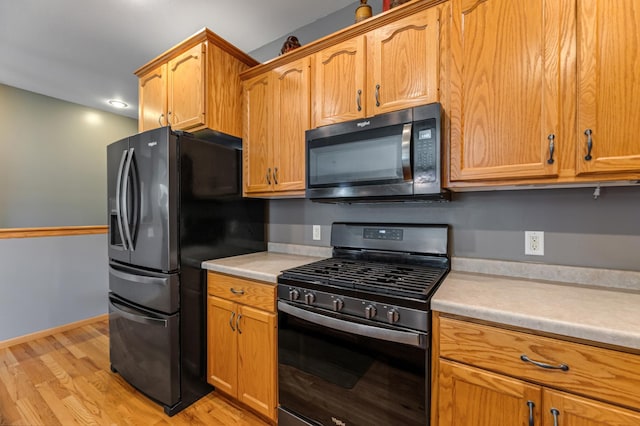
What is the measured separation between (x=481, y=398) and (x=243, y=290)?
122 centimetres

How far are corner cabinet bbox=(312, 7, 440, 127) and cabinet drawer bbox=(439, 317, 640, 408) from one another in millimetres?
1060

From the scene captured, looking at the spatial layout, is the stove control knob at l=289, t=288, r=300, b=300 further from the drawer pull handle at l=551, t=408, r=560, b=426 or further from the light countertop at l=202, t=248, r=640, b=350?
the drawer pull handle at l=551, t=408, r=560, b=426

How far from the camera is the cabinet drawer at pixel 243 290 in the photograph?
1.52m

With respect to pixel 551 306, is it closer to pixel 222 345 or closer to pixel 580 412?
pixel 580 412

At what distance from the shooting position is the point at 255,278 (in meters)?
1.57

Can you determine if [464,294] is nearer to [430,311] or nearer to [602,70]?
[430,311]

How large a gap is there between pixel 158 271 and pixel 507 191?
2062 mm

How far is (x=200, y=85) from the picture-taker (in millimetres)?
1876

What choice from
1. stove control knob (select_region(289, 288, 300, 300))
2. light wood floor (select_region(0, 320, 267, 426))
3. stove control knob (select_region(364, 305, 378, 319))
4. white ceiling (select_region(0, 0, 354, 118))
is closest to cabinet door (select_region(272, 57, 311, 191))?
white ceiling (select_region(0, 0, 354, 118))

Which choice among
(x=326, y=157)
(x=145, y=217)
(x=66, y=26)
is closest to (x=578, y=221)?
(x=326, y=157)

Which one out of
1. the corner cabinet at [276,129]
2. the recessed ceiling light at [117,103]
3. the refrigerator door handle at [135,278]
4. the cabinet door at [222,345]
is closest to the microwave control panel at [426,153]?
the corner cabinet at [276,129]

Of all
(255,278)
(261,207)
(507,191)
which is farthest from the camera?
(261,207)

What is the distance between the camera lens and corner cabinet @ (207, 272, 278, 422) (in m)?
1.52

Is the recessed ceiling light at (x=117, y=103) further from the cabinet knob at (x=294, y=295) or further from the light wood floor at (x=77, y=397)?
the cabinet knob at (x=294, y=295)
